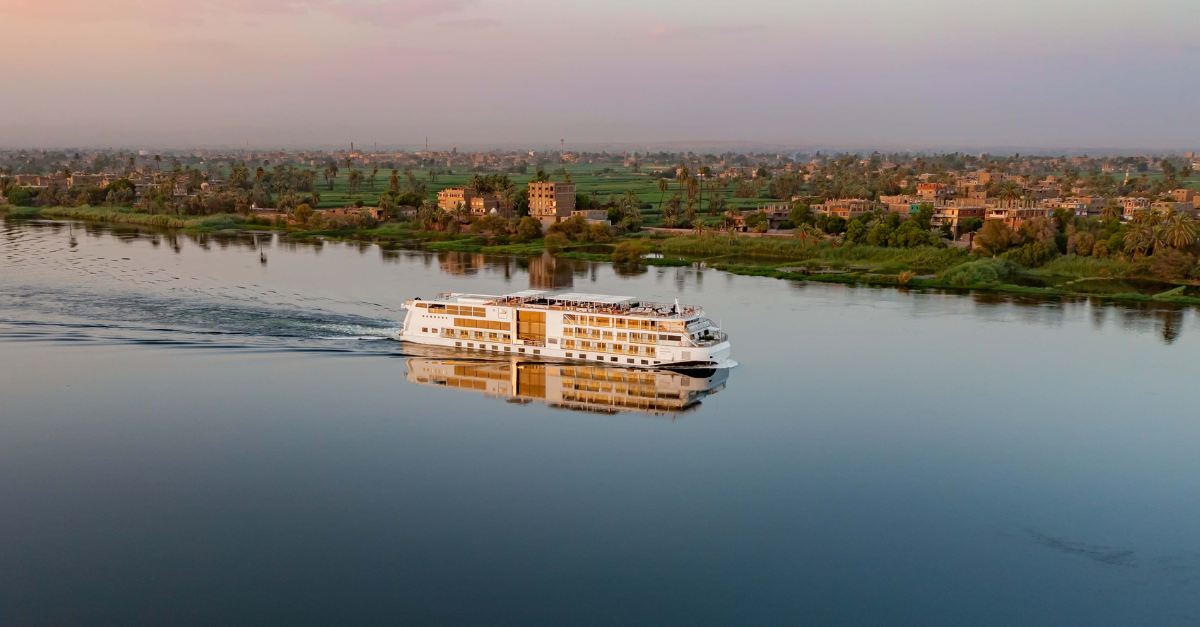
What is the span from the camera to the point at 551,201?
2153 inches

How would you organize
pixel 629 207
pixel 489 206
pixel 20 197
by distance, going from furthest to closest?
pixel 20 197 → pixel 489 206 → pixel 629 207

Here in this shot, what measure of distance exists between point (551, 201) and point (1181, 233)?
2971 centimetres

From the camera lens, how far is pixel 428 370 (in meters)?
22.2

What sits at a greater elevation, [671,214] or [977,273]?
[671,214]

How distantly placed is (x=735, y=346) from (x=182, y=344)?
42.5 ft

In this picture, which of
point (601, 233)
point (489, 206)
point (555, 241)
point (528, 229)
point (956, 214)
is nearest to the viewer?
point (555, 241)

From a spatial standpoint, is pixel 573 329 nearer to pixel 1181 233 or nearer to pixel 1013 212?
pixel 1181 233

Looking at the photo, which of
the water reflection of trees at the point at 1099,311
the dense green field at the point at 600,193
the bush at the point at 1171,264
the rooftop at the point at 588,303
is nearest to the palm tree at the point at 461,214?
the dense green field at the point at 600,193

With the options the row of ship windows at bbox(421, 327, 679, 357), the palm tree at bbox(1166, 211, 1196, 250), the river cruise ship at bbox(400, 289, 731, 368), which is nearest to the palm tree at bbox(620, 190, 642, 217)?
the palm tree at bbox(1166, 211, 1196, 250)

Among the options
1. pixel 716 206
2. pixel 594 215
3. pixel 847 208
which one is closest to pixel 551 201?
pixel 594 215

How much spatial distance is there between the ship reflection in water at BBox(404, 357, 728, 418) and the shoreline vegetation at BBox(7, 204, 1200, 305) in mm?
16313

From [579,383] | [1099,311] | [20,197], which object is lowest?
[579,383]

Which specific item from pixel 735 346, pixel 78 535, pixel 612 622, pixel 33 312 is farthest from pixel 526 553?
pixel 33 312

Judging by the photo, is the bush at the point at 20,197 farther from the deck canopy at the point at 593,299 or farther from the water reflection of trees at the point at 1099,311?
the water reflection of trees at the point at 1099,311
